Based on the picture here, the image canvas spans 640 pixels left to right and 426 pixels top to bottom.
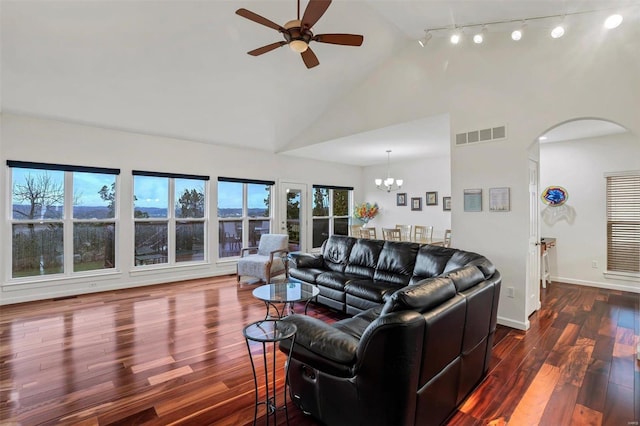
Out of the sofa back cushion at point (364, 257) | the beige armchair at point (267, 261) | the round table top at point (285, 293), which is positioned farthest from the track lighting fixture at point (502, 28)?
the beige armchair at point (267, 261)

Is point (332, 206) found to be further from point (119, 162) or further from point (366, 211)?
point (119, 162)

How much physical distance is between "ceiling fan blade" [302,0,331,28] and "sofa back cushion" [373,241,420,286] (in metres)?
2.88

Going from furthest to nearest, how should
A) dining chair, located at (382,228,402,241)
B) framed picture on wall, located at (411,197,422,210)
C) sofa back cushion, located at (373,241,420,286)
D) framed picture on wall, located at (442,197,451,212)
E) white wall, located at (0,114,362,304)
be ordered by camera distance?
framed picture on wall, located at (411,197,422,210) < framed picture on wall, located at (442,197,451,212) < dining chair, located at (382,228,402,241) < white wall, located at (0,114,362,304) < sofa back cushion, located at (373,241,420,286)

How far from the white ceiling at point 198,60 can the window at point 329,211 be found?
2634mm

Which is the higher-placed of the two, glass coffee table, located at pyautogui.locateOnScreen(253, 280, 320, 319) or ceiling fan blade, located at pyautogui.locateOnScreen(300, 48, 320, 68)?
ceiling fan blade, located at pyautogui.locateOnScreen(300, 48, 320, 68)

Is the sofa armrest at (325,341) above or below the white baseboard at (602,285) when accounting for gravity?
above

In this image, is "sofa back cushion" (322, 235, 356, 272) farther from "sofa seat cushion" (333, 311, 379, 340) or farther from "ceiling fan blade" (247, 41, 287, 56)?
"ceiling fan blade" (247, 41, 287, 56)

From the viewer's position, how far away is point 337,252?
4.89m

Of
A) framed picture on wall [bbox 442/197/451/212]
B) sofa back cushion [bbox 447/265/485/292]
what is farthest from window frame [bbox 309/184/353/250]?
sofa back cushion [bbox 447/265/485/292]

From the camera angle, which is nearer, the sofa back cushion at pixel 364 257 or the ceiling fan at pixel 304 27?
the ceiling fan at pixel 304 27

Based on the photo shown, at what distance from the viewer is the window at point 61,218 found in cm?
462

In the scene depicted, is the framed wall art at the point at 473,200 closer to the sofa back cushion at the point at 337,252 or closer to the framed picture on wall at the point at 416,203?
the sofa back cushion at the point at 337,252

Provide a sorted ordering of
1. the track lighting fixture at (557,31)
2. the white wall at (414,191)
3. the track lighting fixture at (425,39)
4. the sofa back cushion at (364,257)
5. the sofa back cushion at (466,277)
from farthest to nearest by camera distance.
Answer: the white wall at (414,191) → the sofa back cushion at (364,257) → the track lighting fixture at (425,39) → the track lighting fixture at (557,31) → the sofa back cushion at (466,277)

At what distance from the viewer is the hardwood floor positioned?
214cm
